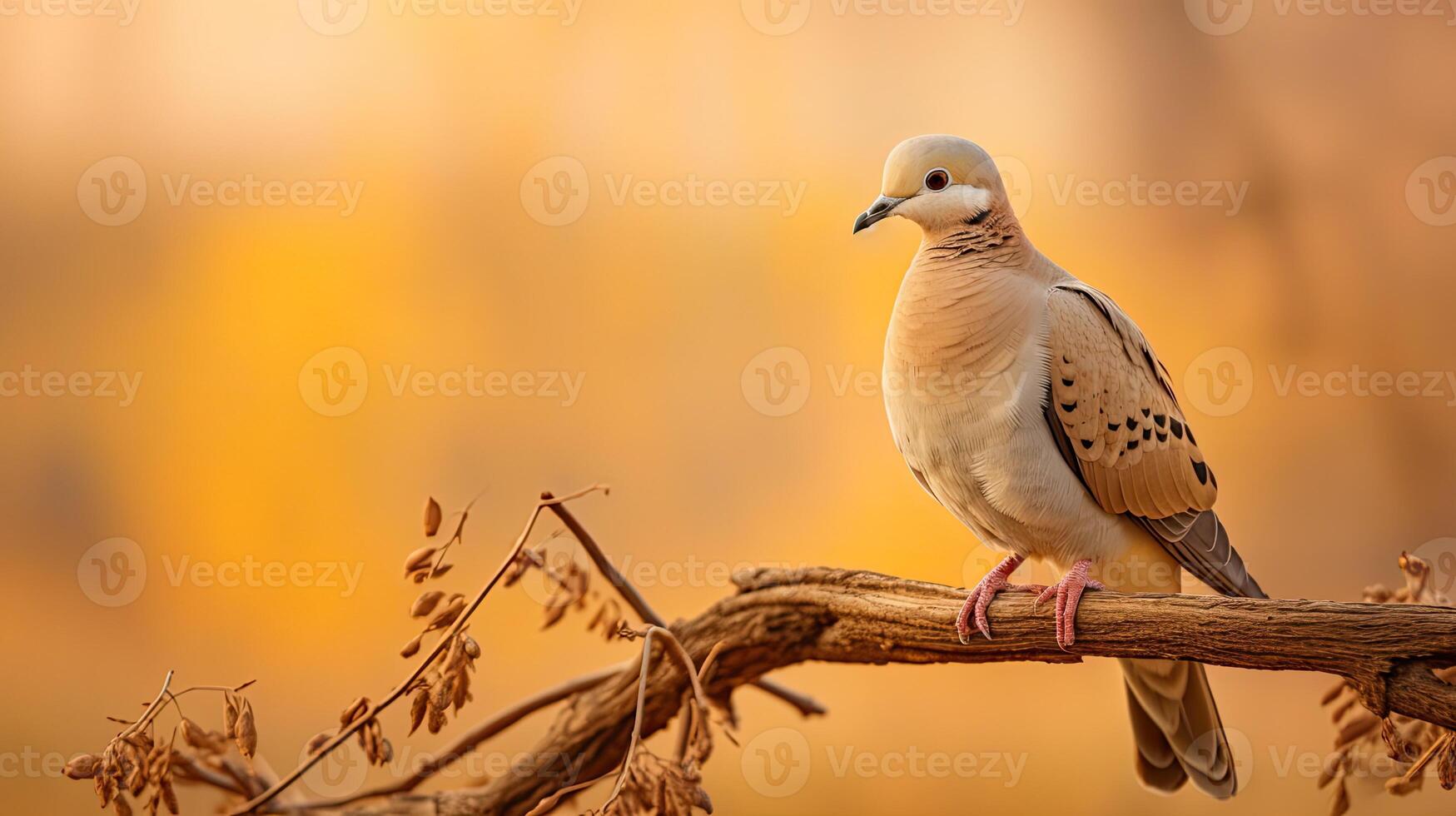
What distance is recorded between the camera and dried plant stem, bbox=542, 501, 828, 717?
55.6 inches

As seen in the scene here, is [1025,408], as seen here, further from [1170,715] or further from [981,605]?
[1170,715]

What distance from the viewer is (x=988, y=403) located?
1.46 meters

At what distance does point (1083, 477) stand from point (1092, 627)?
254mm

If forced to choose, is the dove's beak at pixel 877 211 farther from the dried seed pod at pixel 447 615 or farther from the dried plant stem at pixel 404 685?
the dried seed pod at pixel 447 615

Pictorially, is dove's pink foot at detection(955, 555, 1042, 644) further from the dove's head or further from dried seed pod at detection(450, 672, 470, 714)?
dried seed pod at detection(450, 672, 470, 714)

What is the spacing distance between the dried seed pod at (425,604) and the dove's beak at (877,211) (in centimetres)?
73

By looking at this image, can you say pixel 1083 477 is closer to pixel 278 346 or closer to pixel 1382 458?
pixel 1382 458

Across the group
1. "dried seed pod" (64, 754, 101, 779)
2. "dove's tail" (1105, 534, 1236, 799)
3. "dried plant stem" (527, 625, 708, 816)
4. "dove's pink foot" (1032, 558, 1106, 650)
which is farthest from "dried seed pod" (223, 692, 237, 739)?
"dove's tail" (1105, 534, 1236, 799)

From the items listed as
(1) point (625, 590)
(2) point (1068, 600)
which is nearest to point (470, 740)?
(1) point (625, 590)

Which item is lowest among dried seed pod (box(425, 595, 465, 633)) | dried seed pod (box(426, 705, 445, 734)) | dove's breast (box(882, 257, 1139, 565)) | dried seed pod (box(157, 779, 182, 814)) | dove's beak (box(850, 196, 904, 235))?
dried seed pod (box(157, 779, 182, 814))

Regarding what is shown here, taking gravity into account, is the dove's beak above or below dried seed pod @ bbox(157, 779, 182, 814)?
above

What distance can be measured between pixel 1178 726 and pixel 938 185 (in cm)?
96

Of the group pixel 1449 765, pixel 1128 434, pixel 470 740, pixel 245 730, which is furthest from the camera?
pixel 470 740

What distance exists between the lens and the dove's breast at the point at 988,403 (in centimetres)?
147
